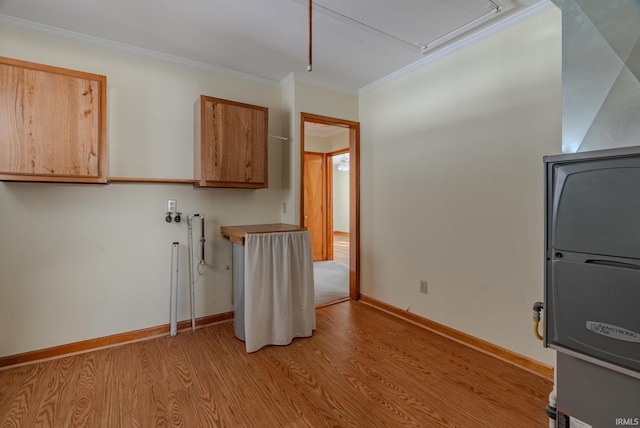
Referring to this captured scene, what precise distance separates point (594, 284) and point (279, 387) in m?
1.79

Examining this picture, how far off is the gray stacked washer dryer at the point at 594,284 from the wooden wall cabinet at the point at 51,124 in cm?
284

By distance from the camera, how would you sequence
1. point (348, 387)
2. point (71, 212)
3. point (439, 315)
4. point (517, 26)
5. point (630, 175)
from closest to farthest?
point (630, 175) → point (348, 387) → point (517, 26) → point (71, 212) → point (439, 315)

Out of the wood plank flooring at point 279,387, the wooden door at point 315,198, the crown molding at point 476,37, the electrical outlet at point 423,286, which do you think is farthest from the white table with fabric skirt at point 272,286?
the wooden door at point 315,198

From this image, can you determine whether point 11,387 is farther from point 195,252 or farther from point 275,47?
point 275,47

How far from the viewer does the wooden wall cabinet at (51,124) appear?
1.96 m

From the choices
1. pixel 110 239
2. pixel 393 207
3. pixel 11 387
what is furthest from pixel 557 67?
pixel 11 387

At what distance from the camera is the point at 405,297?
10.2 feet

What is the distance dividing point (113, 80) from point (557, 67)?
11.0 ft

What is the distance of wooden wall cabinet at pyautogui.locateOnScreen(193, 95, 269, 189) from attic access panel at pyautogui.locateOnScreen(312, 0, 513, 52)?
3.75ft

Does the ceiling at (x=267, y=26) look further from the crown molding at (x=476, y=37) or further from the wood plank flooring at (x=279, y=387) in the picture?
the wood plank flooring at (x=279, y=387)

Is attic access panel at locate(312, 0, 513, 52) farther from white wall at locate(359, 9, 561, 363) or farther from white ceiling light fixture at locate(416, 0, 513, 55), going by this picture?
white wall at locate(359, 9, 561, 363)

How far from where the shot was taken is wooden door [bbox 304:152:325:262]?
238 inches

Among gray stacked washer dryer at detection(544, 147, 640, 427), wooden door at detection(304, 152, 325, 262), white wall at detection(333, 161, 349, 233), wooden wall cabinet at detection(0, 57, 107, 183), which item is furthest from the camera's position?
white wall at detection(333, 161, 349, 233)
